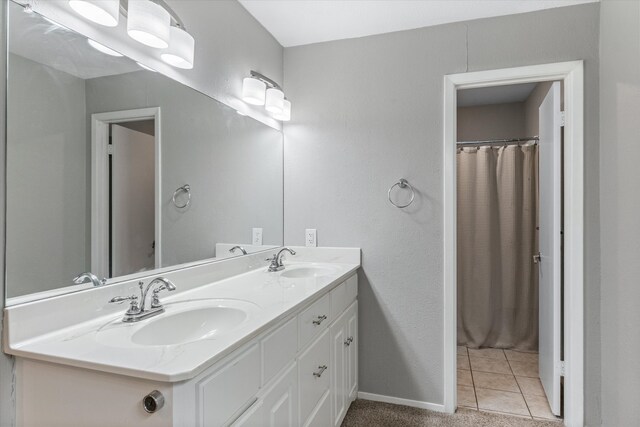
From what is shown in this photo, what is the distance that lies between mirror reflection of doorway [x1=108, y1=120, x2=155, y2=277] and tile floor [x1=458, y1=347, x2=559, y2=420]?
2.11 m

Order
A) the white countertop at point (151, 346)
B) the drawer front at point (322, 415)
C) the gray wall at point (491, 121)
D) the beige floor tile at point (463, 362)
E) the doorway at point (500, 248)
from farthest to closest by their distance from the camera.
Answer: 1. the gray wall at point (491, 121)
2. the doorway at point (500, 248)
3. the beige floor tile at point (463, 362)
4. the drawer front at point (322, 415)
5. the white countertop at point (151, 346)

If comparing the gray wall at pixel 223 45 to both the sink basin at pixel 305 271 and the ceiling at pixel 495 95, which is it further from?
the ceiling at pixel 495 95

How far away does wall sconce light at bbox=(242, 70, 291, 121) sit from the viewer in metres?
2.06

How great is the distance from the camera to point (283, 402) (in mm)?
1279

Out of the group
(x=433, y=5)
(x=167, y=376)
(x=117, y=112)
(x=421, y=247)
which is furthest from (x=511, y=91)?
(x=167, y=376)

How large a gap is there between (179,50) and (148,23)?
0.19m

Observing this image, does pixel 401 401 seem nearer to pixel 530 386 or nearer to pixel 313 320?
pixel 530 386

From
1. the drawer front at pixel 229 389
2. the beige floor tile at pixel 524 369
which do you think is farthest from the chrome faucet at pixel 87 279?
the beige floor tile at pixel 524 369

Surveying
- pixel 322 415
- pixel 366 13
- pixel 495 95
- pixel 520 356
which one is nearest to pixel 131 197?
pixel 322 415

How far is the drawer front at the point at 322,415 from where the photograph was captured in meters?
1.54

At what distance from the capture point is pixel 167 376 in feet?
2.53

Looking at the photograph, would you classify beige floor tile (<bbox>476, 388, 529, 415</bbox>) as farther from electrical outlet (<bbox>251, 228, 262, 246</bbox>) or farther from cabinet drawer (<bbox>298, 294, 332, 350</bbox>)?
electrical outlet (<bbox>251, 228, 262, 246</bbox>)

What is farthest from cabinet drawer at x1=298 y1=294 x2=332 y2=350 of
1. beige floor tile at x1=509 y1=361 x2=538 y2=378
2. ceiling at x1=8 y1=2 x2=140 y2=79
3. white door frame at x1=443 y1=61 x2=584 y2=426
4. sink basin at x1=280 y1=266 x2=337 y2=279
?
beige floor tile at x1=509 y1=361 x2=538 y2=378

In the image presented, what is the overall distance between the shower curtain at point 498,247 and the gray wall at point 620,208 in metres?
1.25
